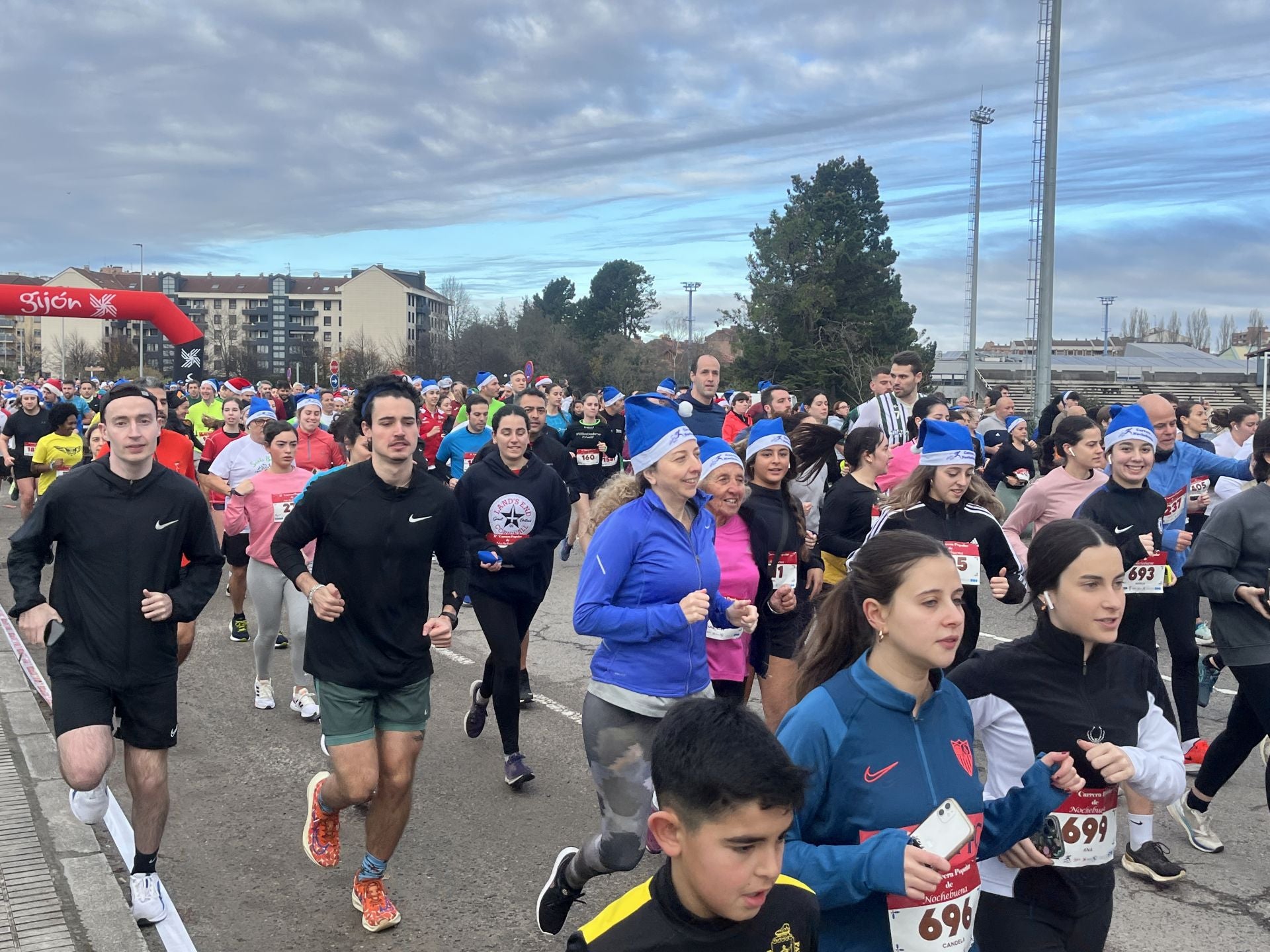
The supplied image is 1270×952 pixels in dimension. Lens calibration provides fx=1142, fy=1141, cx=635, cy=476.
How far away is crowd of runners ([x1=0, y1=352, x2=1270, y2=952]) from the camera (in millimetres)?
2471

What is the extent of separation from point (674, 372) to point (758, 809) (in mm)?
76897

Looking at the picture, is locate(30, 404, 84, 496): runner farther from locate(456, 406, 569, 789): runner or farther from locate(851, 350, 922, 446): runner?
locate(851, 350, 922, 446): runner

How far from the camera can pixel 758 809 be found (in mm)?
2098

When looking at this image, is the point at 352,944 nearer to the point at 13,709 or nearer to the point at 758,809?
the point at 758,809

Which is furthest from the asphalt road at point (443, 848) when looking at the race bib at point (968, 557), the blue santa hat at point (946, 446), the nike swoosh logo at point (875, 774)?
the nike swoosh logo at point (875, 774)

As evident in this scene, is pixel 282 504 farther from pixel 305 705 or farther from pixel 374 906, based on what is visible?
pixel 374 906

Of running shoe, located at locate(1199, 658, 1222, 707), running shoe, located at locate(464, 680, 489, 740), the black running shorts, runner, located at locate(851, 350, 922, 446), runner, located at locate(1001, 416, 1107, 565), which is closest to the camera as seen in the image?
the black running shorts

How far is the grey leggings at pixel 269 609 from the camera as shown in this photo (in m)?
7.47

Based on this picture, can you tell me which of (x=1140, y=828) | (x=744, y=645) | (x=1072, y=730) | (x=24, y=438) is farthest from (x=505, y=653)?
(x=24, y=438)

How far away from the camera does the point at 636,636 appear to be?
4.32m

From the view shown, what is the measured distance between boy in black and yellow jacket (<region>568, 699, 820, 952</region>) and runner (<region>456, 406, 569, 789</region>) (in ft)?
13.5

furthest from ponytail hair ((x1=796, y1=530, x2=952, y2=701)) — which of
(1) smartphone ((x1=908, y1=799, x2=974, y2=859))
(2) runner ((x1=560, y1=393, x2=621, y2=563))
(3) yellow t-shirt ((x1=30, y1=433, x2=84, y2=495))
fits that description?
(2) runner ((x1=560, y1=393, x2=621, y2=563))

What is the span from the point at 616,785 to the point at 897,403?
5.86m


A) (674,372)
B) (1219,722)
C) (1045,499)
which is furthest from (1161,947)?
(674,372)
